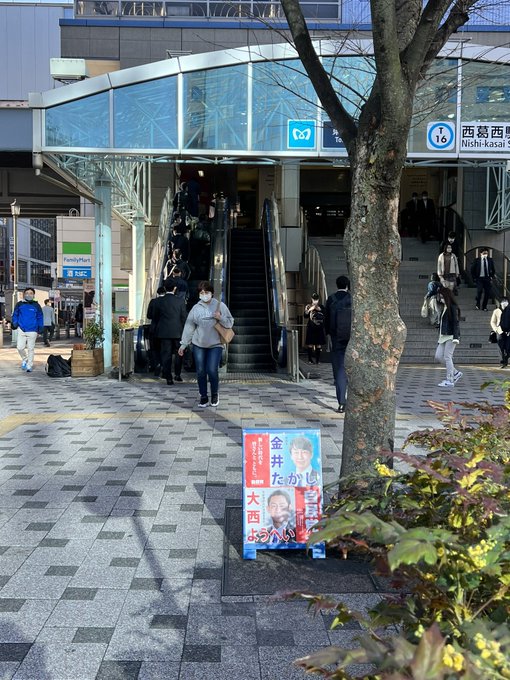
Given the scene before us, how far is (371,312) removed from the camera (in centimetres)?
386

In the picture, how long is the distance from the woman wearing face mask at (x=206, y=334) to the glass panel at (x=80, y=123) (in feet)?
13.3

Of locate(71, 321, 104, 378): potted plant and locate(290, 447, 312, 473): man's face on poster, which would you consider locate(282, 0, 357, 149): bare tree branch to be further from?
locate(71, 321, 104, 378): potted plant

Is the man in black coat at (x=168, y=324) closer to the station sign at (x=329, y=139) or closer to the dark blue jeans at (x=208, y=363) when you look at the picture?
the dark blue jeans at (x=208, y=363)

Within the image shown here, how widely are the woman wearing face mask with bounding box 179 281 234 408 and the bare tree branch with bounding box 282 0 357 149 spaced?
14.6ft

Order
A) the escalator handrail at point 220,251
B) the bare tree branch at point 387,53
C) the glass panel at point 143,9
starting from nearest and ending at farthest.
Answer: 1. the bare tree branch at point 387,53
2. the escalator handrail at point 220,251
3. the glass panel at point 143,9

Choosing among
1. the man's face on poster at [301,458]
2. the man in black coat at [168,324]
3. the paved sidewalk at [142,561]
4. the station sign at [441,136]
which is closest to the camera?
the paved sidewalk at [142,561]

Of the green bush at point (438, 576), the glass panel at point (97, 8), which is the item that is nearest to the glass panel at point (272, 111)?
→ the green bush at point (438, 576)

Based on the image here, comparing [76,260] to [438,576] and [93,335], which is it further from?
[438,576]

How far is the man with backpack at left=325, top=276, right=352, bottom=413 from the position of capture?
821 cm

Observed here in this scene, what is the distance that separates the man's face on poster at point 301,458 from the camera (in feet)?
12.0

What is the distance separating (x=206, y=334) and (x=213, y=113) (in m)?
4.58

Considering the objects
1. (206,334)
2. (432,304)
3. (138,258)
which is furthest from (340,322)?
(138,258)

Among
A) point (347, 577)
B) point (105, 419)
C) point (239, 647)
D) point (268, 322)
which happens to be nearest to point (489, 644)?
point (239, 647)

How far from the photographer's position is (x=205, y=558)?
3814 millimetres
